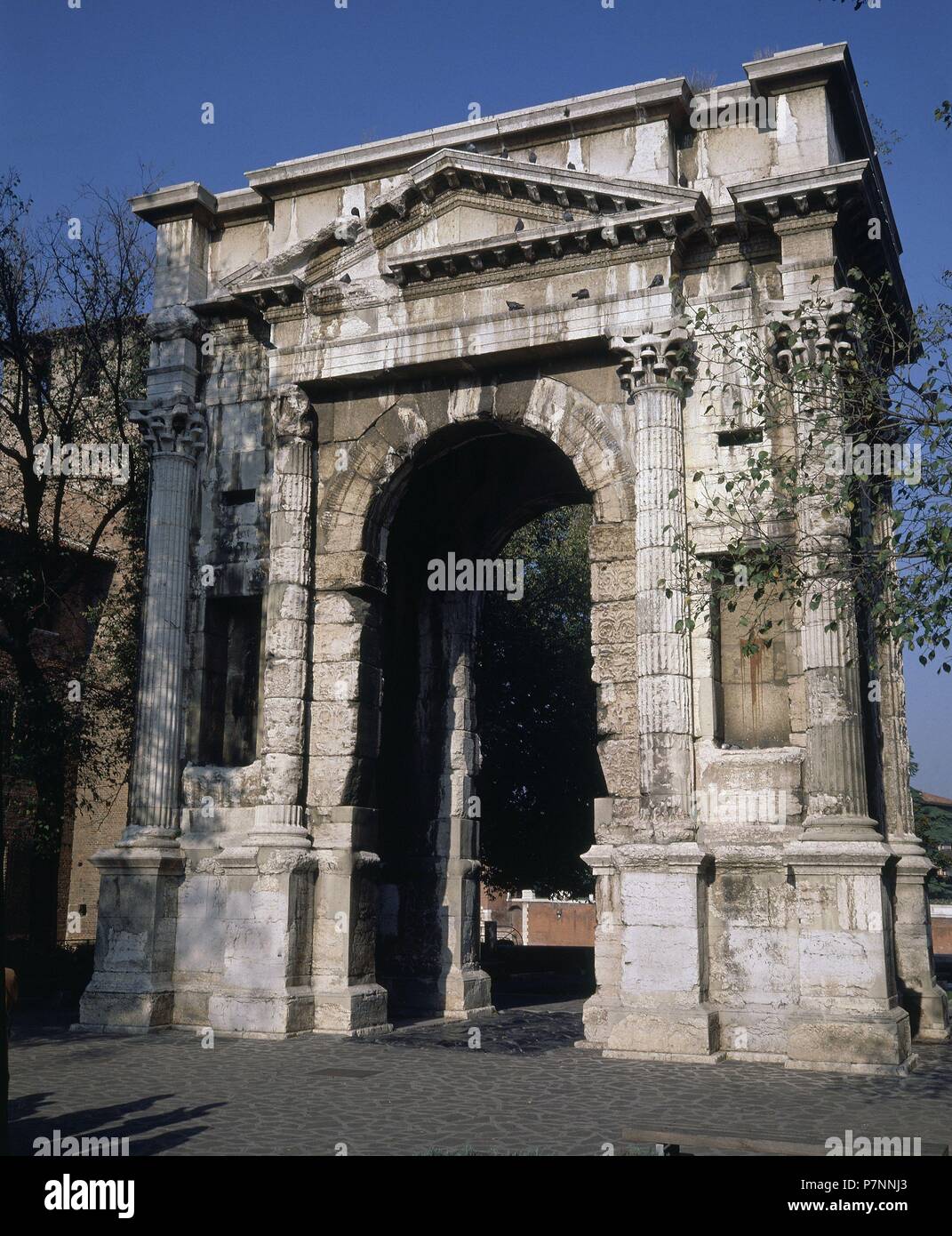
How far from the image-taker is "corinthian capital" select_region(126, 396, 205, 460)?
16.1 meters

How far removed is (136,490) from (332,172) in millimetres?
6596

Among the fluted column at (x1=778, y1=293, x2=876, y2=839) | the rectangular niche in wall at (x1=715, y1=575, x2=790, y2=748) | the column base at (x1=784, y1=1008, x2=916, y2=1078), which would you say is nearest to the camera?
the column base at (x1=784, y1=1008, x2=916, y2=1078)

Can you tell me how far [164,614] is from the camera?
1568 centimetres

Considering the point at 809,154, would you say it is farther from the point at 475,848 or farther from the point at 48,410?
the point at 48,410

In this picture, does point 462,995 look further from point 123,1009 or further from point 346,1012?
point 123,1009

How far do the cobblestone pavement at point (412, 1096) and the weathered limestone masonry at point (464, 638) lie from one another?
859 millimetres

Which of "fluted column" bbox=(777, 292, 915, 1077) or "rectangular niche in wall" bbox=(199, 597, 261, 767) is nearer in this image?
"fluted column" bbox=(777, 292, 915, 1077)

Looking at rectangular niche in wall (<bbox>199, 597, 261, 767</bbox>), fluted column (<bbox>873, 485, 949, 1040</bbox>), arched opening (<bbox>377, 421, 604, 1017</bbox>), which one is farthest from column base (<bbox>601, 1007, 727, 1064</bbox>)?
rectangular niche in wall (<bbox>199, 597, 261, 767</bbox>)

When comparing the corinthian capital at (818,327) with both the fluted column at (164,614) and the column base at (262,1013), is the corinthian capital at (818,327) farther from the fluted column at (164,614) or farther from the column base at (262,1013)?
the column base at (262,1013)

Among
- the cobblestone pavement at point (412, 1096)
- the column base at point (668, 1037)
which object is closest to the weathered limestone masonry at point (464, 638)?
the column base at point (668, 1037)

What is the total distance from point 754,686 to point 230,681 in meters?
6.53

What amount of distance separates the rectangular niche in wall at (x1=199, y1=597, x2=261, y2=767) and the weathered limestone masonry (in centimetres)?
6

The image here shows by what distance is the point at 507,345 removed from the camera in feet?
A: 47.6

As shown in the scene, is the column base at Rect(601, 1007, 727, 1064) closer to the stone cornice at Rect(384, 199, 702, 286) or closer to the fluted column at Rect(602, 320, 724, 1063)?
the fluted column at Rect(602, 320, 724, 1063)
